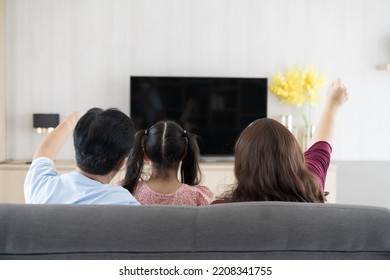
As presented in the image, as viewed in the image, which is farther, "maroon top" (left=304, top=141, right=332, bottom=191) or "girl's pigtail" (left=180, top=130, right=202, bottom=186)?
"girl's pigtail" (left=180, top=130, right=202, bottom=186)

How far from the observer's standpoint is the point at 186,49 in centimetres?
563

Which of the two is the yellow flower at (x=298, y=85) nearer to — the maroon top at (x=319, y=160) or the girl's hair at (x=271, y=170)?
the maroon top at (x=319, y=160)

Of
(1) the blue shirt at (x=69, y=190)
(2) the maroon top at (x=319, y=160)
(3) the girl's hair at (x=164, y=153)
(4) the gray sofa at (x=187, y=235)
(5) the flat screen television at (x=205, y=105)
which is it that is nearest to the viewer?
(4) the gray sofa at (x=187, y=235)

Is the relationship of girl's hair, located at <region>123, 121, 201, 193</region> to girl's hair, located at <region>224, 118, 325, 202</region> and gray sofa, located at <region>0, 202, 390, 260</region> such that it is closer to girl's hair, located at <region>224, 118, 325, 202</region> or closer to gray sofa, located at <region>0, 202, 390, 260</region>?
girl's hair, located at <region>224, 118, 325, 202</region>

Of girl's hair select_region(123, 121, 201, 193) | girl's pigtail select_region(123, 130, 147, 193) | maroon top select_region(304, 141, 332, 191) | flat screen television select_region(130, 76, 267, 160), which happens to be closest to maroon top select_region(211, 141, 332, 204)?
maroon top select_region(304, 141, 332, 191)

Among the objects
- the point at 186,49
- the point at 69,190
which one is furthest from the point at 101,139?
the point at 186,49

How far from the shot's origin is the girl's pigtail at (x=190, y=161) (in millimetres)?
2457

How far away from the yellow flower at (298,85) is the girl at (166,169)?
127 inches

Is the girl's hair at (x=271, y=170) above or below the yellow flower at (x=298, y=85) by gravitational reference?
below

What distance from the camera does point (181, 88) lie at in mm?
5535

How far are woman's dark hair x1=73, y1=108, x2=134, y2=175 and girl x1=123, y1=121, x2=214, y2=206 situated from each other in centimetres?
44

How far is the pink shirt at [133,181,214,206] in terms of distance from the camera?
2232mm

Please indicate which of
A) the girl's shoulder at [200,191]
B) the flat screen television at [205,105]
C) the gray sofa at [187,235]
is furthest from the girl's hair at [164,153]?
the flat screen television at [205,105]

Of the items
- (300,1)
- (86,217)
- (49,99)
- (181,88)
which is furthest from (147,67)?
(86,217)
